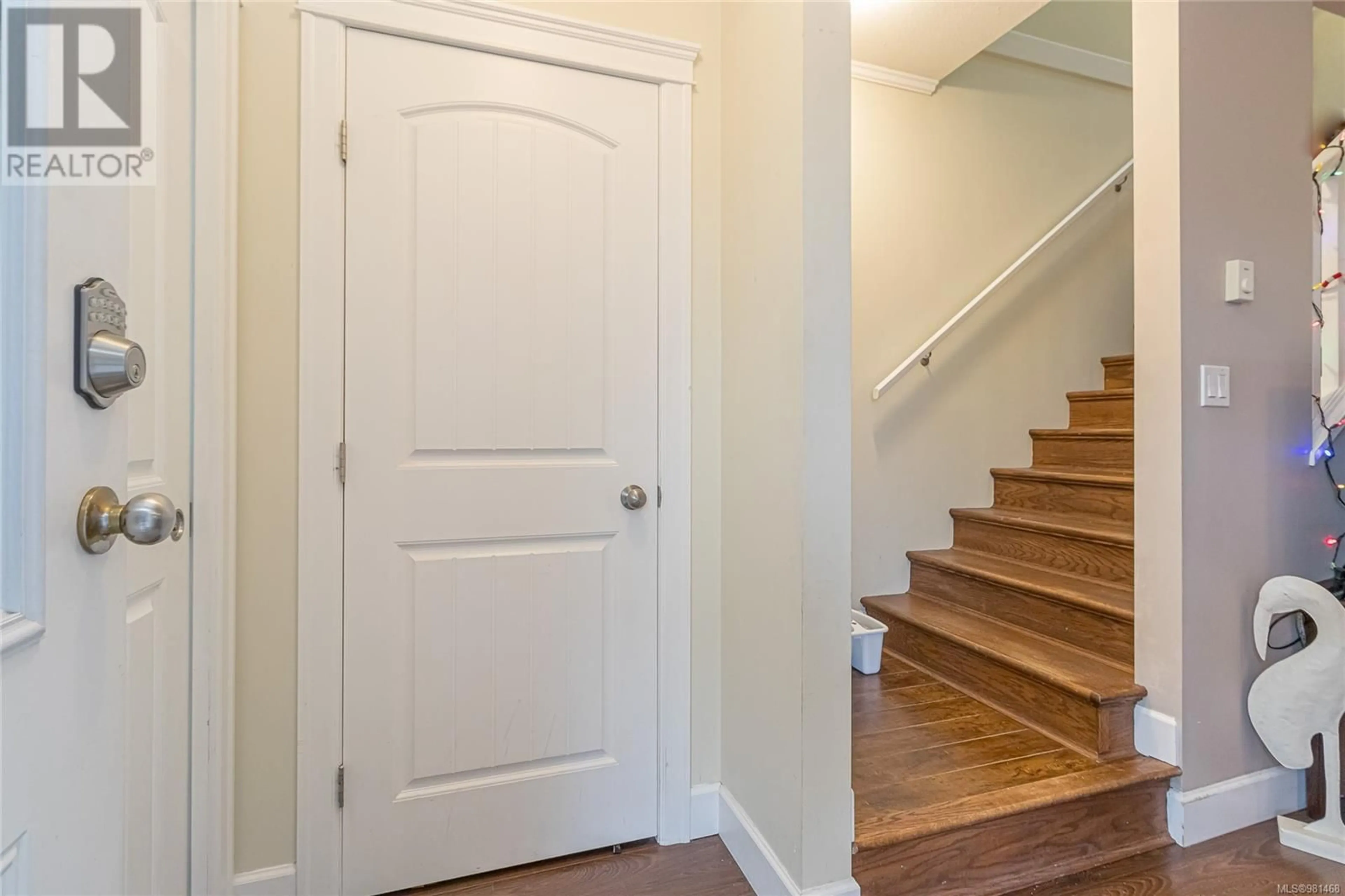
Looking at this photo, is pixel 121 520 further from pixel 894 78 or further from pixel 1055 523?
pixel 894 78

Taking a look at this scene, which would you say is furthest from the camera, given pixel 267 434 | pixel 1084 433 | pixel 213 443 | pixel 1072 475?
pixel 1084 433

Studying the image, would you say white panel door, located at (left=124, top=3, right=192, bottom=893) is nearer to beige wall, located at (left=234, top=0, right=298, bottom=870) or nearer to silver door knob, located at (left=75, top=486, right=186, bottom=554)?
beige wall, located at (left=234, top=0, right=298, bottom=870)

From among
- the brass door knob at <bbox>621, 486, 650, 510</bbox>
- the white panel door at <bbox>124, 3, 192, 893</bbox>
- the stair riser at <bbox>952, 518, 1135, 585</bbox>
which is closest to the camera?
the white panel door at <bbox>124, 3, 192, 893</bbox>

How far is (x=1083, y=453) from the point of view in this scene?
103 inches

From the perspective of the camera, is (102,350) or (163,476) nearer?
(102,350)

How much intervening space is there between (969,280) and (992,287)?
14 centimetres

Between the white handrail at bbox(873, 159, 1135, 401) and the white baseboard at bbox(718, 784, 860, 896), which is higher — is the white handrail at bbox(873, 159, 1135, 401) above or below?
above

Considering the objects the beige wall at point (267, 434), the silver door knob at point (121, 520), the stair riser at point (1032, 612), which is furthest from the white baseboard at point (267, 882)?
the stair riser at point (1032, 612)

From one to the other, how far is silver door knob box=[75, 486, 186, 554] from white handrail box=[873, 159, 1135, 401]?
2487 millimetres

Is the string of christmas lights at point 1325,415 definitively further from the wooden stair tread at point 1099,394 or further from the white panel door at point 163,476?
the white panel door at point 163,476

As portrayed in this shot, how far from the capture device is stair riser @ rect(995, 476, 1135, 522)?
7.32 feet

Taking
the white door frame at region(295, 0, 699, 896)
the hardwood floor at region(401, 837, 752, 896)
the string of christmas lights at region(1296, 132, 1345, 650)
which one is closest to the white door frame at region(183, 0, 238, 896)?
the white door frame at region(295, 0, 699, 896)

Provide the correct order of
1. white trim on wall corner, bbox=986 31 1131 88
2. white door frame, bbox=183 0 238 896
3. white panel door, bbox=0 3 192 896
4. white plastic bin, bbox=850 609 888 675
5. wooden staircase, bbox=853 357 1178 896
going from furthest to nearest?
white trim on wall corner, bbox=986 31 1131 88, white plastic bin, bbox=850 609 888 675, wooden staircase, bbox=853 357 1178 896, white door frame, bbox=183 0 238 896, white panel door, bbox=0 3 192 896

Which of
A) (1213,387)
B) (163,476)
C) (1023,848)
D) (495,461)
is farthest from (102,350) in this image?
(1213,387)
